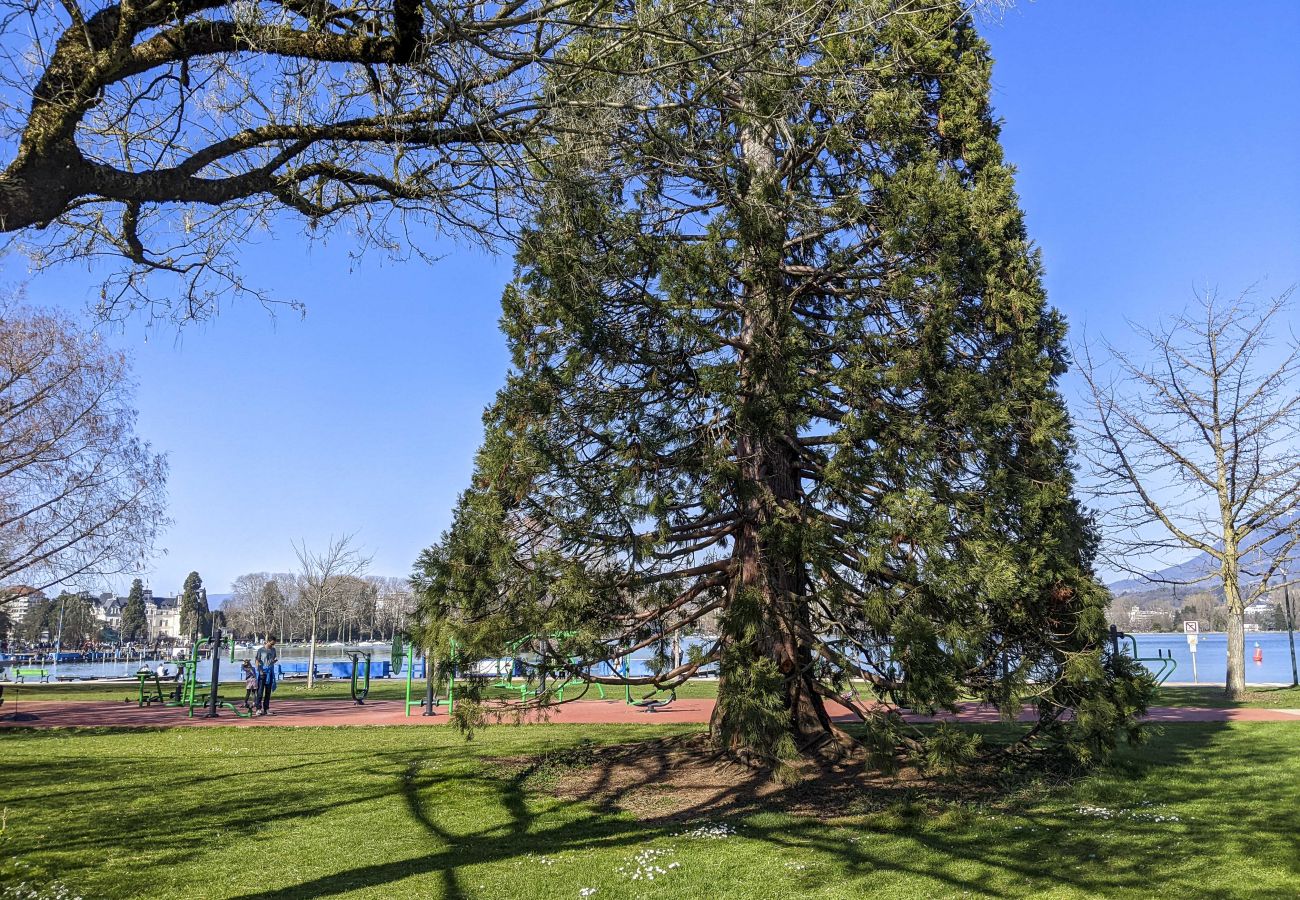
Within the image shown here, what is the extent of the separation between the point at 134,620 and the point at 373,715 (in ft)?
329

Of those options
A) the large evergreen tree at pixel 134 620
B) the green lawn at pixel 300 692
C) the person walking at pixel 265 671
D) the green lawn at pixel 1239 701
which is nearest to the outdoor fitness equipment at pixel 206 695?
the person walking at pixel 265 671

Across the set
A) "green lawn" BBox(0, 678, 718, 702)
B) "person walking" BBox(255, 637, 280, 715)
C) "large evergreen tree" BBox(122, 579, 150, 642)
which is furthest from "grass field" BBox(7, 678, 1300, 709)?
"large evergreen tree" BBox(122, 579, 150, 642)

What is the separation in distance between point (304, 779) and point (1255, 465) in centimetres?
1903

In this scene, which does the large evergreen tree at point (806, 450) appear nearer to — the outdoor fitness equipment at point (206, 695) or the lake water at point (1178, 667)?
the lake water at point (1178, 667)

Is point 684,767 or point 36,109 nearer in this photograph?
point 36,109

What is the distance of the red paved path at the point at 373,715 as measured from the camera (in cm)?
1529

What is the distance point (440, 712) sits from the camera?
1923 centimetres

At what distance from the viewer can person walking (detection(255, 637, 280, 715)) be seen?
59.3ft

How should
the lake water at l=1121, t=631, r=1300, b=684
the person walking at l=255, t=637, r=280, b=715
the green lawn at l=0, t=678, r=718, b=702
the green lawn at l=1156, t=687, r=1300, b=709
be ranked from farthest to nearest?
the lake water at l=1121, t=631, r=1300, b=684 < the green lawn at l=0, t=678, r=718, b=702 < the person walking at l=255, t=637, r=280, b=715 < the green lawn at l=1156, t=687, r=1300, b=709

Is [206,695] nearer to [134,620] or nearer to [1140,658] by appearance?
[1140,658]

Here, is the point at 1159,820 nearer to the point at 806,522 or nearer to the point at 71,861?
the point at 806,522

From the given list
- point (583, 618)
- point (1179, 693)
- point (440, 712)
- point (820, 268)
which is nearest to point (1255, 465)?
point (1179, 693)

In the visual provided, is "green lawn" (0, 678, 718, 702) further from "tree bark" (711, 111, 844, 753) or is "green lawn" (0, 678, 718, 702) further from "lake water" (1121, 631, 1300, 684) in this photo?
"tree bark" (711, 111, 844, 753)

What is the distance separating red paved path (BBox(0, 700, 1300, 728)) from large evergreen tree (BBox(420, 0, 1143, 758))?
5592 mm
